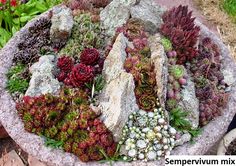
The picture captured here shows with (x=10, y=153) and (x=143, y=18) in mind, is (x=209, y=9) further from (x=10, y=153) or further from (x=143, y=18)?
(x=10, y=153)

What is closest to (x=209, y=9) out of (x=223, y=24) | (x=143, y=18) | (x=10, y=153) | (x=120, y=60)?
(x=223, y=24)

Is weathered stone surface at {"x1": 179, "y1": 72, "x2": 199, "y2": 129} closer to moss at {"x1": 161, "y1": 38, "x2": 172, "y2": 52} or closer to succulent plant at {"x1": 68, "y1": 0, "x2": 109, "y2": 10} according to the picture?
moss at {"x1": 161, "y1": 38, "x2": 172, "y2": 52}

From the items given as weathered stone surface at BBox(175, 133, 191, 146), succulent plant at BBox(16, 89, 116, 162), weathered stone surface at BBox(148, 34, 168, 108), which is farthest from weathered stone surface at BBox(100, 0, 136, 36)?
weathered stone surface at BBox(175, 133, 191, 146)

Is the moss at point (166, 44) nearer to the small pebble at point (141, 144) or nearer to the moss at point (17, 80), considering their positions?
the small pebble at point (141, 144)

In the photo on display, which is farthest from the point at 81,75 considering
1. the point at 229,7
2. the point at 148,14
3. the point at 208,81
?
the point at 229,7

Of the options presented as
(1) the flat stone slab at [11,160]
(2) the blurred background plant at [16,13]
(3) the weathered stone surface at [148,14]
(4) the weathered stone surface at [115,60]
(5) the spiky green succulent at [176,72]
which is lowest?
(1) the flat stone slab at [11,160]

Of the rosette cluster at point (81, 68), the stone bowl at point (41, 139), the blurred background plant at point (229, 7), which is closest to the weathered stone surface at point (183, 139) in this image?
the stone bowl at point (41, 139)

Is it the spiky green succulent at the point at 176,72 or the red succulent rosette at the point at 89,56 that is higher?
the spiky green succulent at the point at 176,72

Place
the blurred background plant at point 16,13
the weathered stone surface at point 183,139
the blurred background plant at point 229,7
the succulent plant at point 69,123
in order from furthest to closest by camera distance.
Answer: the blurred background plant at point 229,7 < the blurred background plant at point 16,13 < the weathered stone surface at point 183,139 < the succulent plant at point 69,123

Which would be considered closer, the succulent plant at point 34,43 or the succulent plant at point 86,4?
the succulent plant at point 34,43
